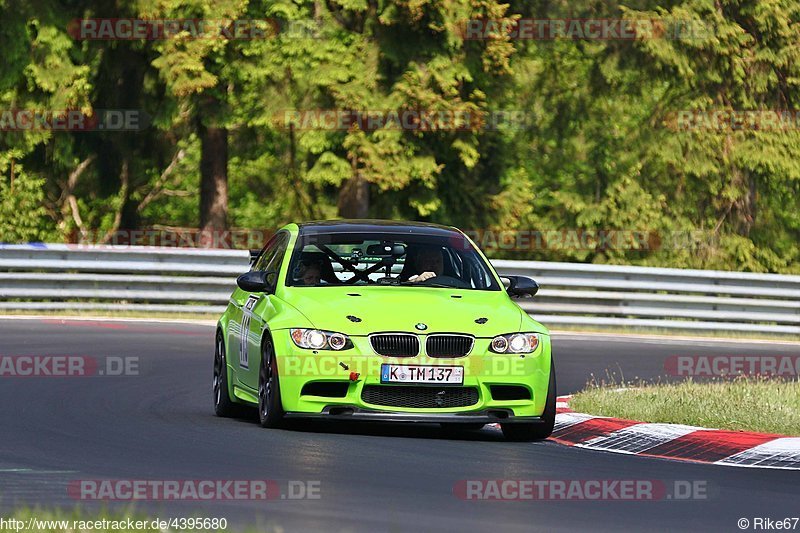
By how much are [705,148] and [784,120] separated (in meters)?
1.85

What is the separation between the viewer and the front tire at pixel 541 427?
12781 millimetres

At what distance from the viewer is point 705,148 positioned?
40594 millimetres

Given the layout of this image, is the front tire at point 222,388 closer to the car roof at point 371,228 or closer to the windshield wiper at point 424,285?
the car roof at point 371,228

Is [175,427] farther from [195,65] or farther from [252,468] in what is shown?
[195,65]

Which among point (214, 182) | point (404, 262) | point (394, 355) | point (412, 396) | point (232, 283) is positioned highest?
point (404, 262)

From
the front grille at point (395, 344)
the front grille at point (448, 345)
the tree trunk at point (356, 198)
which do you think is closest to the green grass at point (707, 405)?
the front grille at point (448, 345)

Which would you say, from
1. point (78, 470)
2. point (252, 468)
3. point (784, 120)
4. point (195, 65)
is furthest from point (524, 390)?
point (784, 120)

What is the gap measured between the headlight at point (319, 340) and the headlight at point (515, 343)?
99 cm

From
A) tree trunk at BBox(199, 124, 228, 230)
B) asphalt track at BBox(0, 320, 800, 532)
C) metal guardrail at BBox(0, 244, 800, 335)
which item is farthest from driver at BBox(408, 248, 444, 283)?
tree trunk at BBox(199, 124, 228, 230)

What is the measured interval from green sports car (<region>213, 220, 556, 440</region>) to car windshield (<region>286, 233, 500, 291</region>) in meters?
0.04

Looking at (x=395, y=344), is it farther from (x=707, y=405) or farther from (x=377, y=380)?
(x=707, y=405)

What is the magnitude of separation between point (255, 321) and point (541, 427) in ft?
7.26

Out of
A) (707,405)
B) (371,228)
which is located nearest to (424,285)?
(371,228)

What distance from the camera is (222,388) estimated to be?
1424 centimetres
